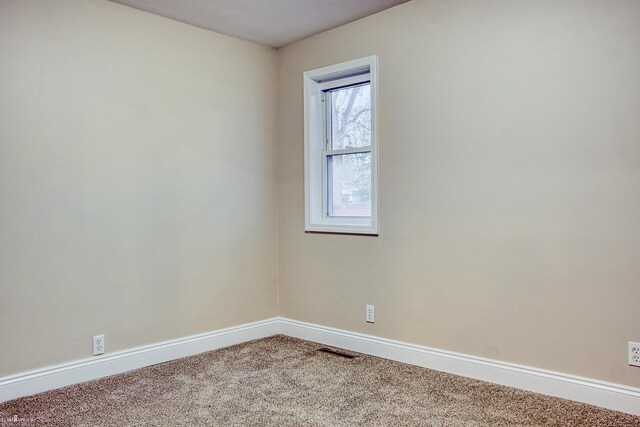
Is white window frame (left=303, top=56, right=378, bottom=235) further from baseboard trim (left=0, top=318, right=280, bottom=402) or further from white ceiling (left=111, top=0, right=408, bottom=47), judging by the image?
baseboard trim (left=0, top=318, right=280, bottom=402)

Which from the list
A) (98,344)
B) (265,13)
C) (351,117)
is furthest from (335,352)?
(265,13)

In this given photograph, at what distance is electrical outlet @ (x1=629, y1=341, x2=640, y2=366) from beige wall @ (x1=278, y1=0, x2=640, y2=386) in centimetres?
5

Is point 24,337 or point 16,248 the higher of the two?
point 16,248

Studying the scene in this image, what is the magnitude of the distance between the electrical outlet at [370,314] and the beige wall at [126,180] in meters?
0.98

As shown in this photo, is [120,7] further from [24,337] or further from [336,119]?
[24,337]

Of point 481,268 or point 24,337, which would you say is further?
point 481,268

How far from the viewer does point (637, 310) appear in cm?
234

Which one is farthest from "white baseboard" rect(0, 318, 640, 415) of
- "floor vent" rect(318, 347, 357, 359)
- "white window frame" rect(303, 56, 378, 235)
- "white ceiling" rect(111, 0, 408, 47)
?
"white ceiling" rect(111, 0, 408, 47)

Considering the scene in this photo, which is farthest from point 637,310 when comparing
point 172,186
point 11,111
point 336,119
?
point 11,111

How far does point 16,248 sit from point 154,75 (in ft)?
4.74

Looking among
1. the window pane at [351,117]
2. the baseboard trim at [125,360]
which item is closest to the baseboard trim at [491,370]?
the baseboard trim at [125,360]

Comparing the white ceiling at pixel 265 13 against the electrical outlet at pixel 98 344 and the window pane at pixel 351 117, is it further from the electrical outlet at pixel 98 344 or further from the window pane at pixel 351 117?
the electrical outlet at pixel 98 344

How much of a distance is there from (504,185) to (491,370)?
1.12 meters

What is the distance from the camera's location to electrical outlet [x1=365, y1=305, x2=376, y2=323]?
3416 millimetres
